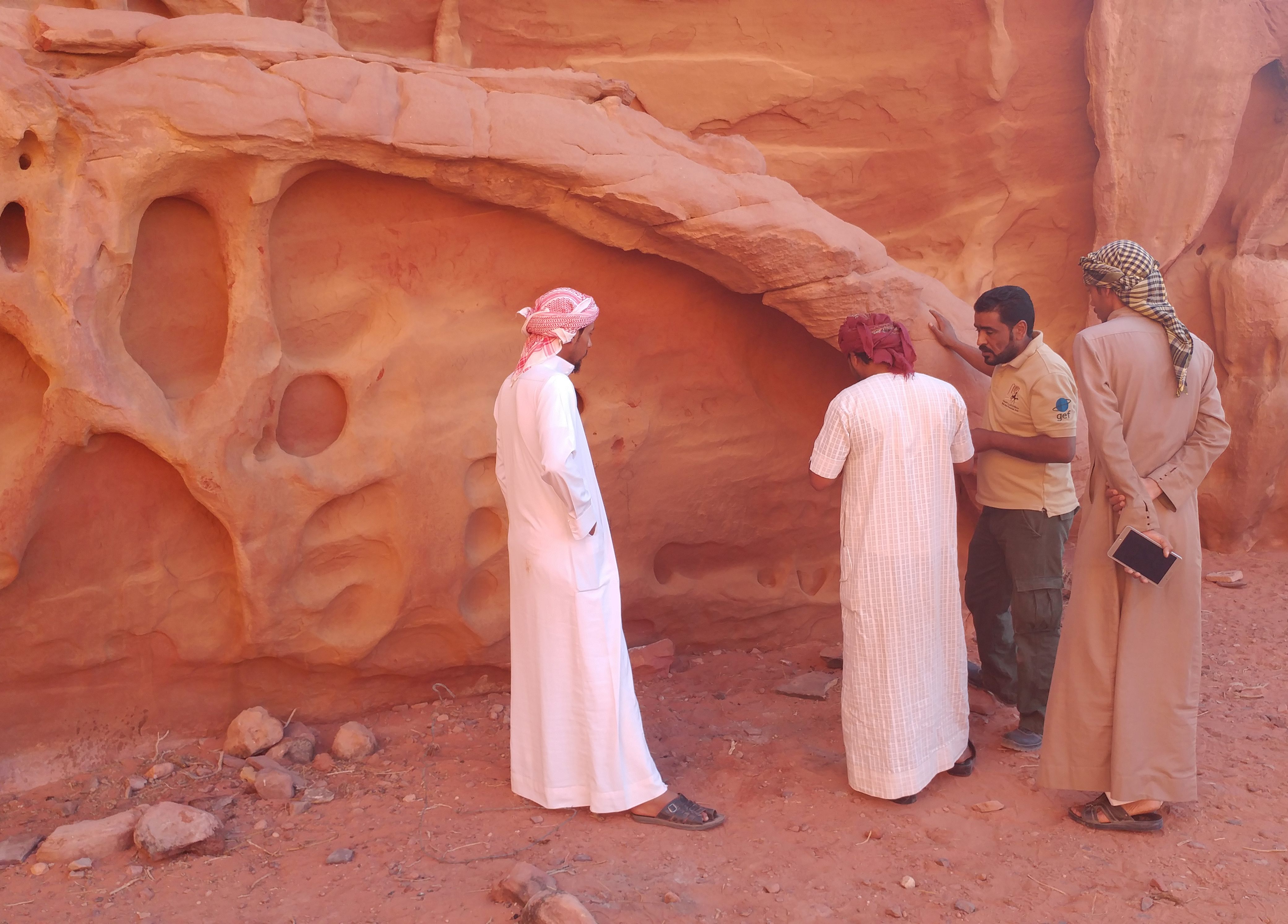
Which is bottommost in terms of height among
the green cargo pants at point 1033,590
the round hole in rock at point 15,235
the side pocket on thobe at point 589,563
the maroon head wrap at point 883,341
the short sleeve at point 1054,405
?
the green cargo pants at point 1033,590

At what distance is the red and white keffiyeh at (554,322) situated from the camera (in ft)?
9.93

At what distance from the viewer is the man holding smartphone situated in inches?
117

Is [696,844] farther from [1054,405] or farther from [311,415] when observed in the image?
[311,415]

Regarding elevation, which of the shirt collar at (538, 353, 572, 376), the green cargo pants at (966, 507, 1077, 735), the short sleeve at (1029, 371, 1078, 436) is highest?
the shirt collar at (538, 353, 572, 376)

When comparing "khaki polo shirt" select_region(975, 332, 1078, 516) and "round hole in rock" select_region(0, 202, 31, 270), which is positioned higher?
"round hole in rock" select_region(0, 202, 31, 270)

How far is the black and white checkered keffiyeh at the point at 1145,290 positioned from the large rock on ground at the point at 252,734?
124 inches

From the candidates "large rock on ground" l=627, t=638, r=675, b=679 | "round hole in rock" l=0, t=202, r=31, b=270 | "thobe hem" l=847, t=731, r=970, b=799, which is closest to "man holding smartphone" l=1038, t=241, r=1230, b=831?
"thobe hem" l=847, t=731, r=970, b=799

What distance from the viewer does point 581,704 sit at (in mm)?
3104

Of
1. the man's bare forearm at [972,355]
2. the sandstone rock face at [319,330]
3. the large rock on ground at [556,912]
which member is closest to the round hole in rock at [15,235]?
the sandstone rock face at [319,330]

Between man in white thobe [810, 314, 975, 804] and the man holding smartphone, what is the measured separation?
41 centimetres

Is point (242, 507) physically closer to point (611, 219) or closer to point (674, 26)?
point (611, 219)

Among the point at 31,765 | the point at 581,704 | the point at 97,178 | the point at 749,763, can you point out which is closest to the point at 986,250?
the point at 749,763

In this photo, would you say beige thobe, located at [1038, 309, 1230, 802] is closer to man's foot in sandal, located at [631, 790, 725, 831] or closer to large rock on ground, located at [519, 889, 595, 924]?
man's foot in sandal, located at [631, 790, 725, 831]

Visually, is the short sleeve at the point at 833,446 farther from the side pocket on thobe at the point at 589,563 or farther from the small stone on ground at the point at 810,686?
the small stone on ground at the point at 810,686
